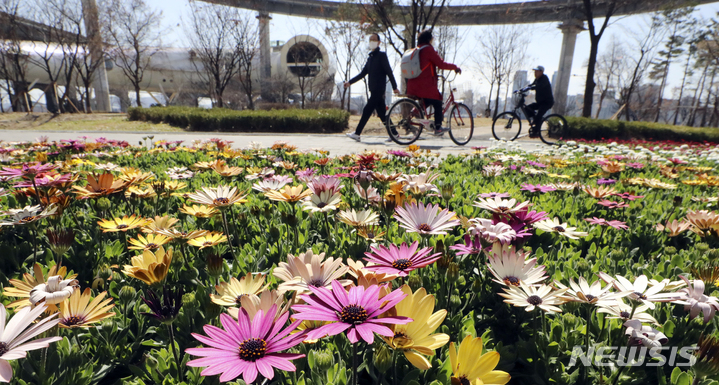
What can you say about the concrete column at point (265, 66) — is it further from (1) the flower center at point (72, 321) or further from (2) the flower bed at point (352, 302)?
(1) the flower center at point (72, 321)

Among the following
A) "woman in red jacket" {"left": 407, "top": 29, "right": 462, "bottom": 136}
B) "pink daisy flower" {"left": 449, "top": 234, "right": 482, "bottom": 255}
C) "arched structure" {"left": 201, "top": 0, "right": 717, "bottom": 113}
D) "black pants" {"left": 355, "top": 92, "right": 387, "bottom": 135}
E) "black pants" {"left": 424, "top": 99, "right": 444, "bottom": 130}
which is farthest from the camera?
"arched structure" {"left": 201, "top": 0, "right": 717, "bottom": 113}

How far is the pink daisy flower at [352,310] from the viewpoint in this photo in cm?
54

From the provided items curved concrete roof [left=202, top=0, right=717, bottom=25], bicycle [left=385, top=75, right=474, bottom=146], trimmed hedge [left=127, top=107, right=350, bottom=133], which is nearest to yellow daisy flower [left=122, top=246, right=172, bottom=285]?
bicycle [left=385, top=75, right=474, bottom=146]

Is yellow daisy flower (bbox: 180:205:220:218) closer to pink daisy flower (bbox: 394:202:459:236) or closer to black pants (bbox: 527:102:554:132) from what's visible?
pink daisy flower (bbox: 394:202:459:236)

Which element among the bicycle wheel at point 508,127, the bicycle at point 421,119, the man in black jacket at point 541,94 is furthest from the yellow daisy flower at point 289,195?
the man in black jacket at point 541,94

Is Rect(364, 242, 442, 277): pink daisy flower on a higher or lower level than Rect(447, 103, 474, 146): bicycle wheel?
lower

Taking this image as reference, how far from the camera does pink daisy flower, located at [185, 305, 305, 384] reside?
1.72 feet

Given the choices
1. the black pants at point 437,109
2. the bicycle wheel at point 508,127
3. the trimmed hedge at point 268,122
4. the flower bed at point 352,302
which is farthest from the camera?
the trimmed hedge at point 268,122

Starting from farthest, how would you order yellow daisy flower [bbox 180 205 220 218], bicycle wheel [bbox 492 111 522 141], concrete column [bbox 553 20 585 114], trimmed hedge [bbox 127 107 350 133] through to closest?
concrete column [bbox 553 20 585 114], trimmed hedge [bbox 127 107 350 133], bicycle wheel [bbox 492 111 522 141], yellow daisy flower [bbox 180 205 220 218]

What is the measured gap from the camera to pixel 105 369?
944mm

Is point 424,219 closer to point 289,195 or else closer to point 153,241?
point 289,195

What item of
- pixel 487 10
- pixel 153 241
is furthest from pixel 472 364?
pixel 487 10

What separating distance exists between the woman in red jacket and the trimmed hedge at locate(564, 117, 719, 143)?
28.2 feet

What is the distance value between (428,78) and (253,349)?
6.23m
